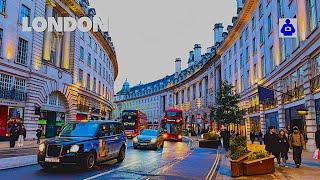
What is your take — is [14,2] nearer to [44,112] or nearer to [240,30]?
[44,112]

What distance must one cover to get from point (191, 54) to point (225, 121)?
66.0 meters

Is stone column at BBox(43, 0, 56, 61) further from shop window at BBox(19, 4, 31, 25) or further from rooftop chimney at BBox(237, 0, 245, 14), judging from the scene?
rooftop chimney at BBox(237, 0, 245, 14)

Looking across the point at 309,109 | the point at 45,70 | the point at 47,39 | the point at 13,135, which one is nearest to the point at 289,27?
the point at 309,109

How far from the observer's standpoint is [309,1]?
22984mm

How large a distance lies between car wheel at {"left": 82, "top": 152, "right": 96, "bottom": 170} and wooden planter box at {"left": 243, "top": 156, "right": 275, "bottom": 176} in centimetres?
562

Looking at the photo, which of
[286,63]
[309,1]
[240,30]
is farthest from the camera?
[240,30]

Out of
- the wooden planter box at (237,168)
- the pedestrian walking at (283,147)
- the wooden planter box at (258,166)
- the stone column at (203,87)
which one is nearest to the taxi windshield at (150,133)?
the pedestrian walking at (283,147)

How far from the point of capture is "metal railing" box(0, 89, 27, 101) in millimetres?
29263

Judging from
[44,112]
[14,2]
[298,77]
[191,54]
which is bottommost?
[44,112]

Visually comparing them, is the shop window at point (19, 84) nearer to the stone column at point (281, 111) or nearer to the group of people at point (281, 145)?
the stone column at point (281, 111)

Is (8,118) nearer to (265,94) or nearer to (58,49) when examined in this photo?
(58,49)

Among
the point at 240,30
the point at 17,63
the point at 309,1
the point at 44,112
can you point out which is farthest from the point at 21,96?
the point at 240,30

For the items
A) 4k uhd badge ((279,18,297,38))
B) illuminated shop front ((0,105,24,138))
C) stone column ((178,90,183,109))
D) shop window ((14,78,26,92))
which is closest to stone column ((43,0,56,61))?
shop window ((14,78,26,92))

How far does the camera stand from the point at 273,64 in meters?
32.2
